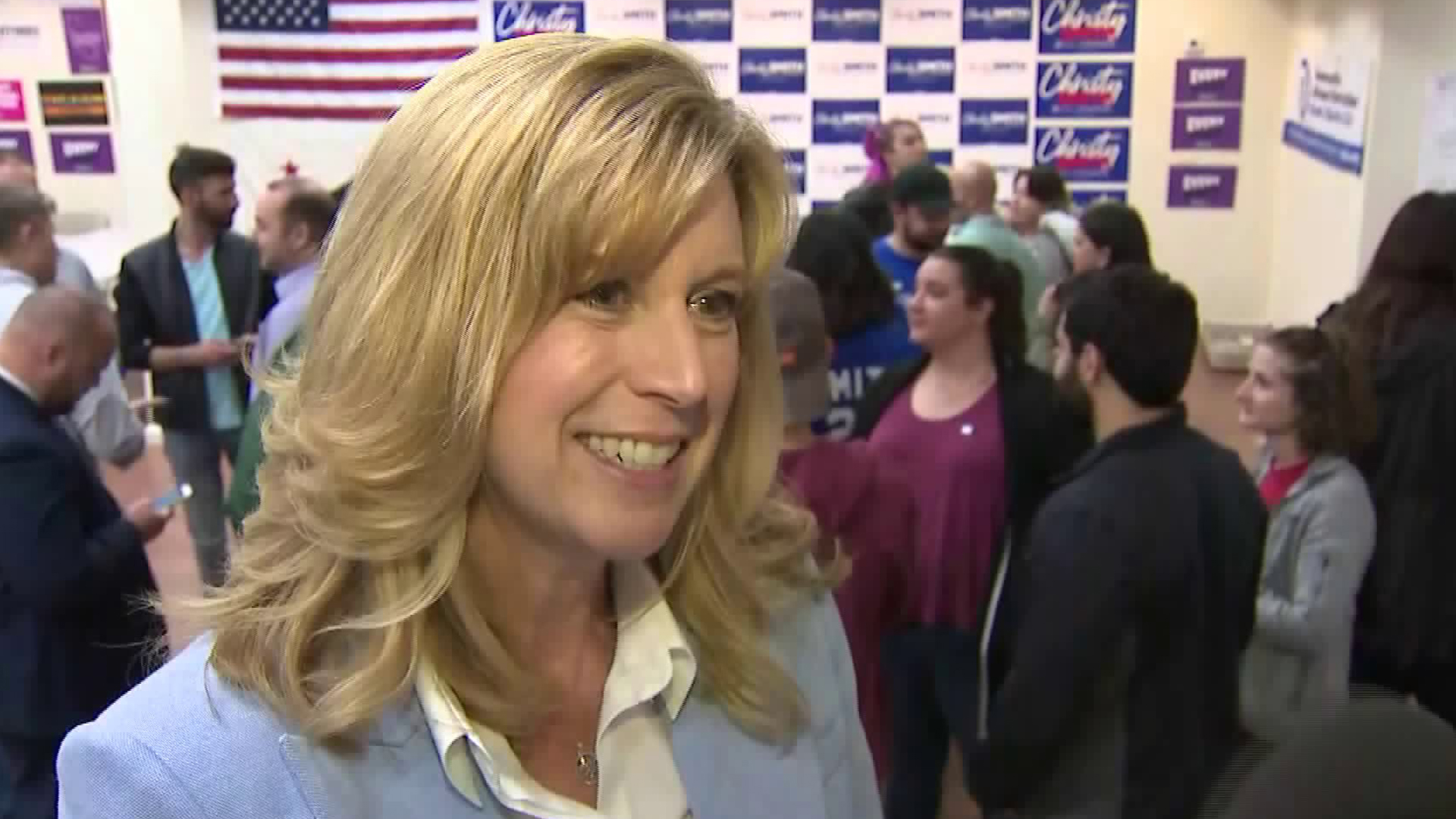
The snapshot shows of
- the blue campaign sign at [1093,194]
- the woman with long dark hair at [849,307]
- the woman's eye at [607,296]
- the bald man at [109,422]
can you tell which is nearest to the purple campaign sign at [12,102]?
the bald man at [109,422]

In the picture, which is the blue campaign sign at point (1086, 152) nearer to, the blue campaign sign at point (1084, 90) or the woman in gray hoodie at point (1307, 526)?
the blue campaign sign at point (1084, 90)

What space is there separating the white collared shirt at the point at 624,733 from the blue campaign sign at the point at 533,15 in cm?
690

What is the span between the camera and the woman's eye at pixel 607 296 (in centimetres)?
95

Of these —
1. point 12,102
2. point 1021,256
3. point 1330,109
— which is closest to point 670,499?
point 1021,256

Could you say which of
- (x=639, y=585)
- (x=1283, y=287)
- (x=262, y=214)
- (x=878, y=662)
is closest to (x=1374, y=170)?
(x=1283, y=287)

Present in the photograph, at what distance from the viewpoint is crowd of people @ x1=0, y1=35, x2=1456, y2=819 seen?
3.06ft

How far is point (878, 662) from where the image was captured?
269 centimetres

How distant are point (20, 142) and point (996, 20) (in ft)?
19.6

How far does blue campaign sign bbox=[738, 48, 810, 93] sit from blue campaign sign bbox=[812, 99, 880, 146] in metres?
0.19

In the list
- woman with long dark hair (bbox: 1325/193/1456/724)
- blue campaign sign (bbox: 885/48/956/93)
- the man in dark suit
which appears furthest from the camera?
blue campaign sign (bbox: 885/48/956/93)

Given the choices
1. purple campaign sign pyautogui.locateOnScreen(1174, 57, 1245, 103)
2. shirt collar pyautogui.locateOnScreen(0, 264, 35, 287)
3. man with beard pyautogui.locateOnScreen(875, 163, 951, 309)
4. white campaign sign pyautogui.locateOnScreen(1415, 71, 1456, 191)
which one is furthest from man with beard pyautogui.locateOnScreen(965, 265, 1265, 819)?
purple campaign sign pyautogui.locateOnScreen(1174, 57, 1245, 103)

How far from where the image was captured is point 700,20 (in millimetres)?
7695

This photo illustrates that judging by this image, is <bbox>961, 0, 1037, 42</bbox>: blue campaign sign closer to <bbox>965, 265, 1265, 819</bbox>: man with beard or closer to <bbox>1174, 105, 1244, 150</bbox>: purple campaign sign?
<bbox>1174, 105, 1244, 150</bbox>: purple campaign sign

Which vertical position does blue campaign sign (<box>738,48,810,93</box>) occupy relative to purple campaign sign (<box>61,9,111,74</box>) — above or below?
below
